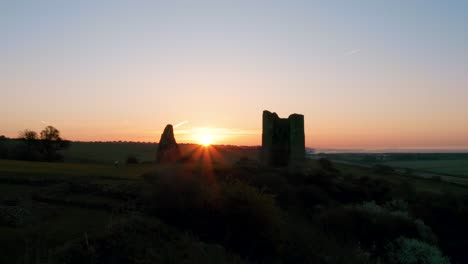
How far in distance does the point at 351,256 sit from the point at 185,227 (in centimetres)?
456

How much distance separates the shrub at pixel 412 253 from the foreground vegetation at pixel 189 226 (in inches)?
1.4

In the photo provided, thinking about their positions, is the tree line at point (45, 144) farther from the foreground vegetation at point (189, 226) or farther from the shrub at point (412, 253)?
the shrub at point (412, 253)

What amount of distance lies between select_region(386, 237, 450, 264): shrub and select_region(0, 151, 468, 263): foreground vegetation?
4 centimetres

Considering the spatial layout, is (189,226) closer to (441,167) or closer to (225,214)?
(225,214)

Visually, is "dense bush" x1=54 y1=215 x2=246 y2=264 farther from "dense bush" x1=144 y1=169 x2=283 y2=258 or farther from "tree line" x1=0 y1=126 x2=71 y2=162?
"tree line" x1=0 y1=126 x2=71 y2=162

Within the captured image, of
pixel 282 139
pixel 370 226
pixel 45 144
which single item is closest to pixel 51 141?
pixel 45 144

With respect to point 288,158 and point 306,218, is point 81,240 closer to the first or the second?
point 306,218

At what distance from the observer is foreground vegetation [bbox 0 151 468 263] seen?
31.0ft

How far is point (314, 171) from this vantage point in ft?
92.5

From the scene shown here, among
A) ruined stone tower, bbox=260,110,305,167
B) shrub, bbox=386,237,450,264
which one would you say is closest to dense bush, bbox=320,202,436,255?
shrub, bbox=386,237,450,264

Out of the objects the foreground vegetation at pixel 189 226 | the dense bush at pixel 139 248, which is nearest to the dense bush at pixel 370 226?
the foreground vegetation at pixel 189 226

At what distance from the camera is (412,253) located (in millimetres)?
16047

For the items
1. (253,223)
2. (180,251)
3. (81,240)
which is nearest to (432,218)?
(253,223)

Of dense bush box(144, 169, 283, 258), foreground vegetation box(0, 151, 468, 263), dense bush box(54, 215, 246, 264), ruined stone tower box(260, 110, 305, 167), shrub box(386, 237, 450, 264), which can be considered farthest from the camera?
ruined stone tower box(260, 110, 305, 167)
